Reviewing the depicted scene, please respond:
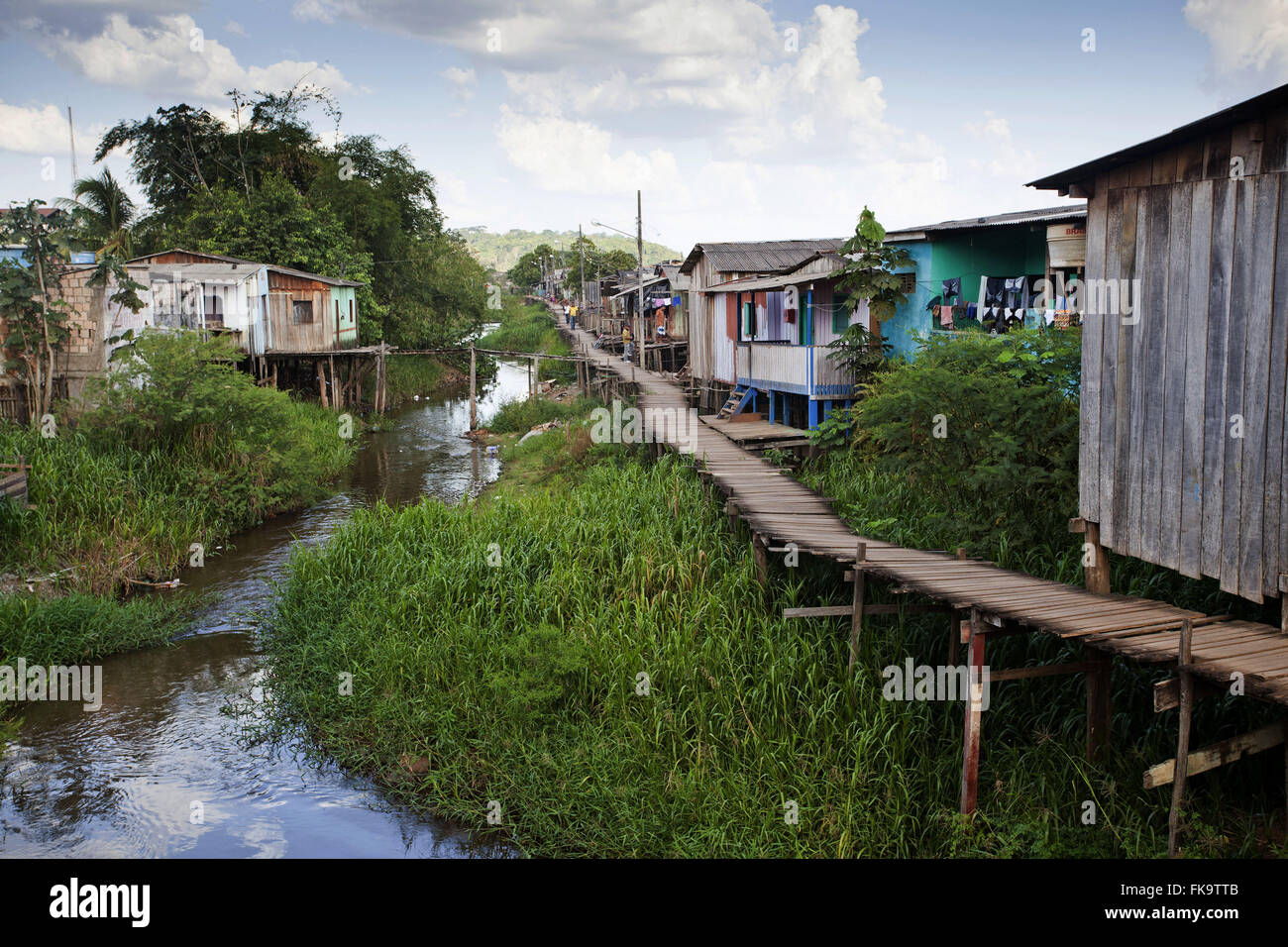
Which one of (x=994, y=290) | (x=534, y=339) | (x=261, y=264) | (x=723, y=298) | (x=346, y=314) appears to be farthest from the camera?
(x=534, y=339)

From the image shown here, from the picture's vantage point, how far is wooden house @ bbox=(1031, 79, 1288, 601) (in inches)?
223

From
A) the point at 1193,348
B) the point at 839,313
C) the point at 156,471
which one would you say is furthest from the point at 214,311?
the point at 1193,348

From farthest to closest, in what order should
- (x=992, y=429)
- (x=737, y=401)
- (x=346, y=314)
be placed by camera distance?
1. (x=346, y=314)
2. (x=737, y=401)
3. (x=992, y=429)

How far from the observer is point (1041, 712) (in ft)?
25.0

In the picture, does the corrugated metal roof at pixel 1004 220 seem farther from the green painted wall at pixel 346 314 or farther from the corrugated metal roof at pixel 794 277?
the green painted wall at pixel 346 314

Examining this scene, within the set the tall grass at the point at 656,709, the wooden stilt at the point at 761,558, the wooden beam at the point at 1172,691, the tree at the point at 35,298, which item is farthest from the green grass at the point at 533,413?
the wooden beam at the point at 1172,691

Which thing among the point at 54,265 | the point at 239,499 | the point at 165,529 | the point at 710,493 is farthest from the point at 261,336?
the point at 710,493

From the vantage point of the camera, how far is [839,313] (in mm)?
16703

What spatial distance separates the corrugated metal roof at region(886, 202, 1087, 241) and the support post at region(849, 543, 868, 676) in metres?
6.58

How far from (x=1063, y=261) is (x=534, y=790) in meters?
8.43

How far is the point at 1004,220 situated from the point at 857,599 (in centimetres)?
796

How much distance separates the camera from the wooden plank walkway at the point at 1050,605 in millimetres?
5502

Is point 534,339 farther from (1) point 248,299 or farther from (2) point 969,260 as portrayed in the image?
(2) point 969,260

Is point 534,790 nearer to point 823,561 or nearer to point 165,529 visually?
point 823,561
